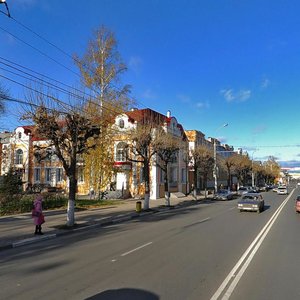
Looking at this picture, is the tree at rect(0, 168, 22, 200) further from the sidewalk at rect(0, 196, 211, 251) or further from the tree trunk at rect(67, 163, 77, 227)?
the tree trunk at rect(67, 163, 77, 227)

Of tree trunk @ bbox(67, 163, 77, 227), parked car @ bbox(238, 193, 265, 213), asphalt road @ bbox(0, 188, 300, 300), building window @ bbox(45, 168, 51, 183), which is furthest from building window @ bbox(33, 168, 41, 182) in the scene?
asphalt road @ bbox(0, 188, 300, 300)

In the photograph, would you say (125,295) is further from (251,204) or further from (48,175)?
(48,175)

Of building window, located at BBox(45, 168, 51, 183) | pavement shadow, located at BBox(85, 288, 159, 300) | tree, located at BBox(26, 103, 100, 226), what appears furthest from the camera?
building window, located at BBox(45, 168, 51, 183)

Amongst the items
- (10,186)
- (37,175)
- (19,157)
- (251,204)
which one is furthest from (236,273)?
(19,157)

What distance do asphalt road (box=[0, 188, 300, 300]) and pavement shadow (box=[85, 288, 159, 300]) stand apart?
0.02 metres

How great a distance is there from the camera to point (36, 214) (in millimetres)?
16125

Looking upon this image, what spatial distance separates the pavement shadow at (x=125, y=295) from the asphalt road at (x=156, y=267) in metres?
0.02

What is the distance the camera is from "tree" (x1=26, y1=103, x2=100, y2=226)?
1872 centimetres

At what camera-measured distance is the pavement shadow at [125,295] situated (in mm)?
6723

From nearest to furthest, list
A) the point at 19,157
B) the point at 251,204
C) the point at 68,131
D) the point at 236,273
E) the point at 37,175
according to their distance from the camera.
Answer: the point at 236,273 < the point at 68,131 < the point at 251,204 < the point at 37,175 < the point at 19,157

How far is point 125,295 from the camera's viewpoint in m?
6.91

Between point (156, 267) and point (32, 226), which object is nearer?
point (156, 267)

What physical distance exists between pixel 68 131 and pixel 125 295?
544 inches

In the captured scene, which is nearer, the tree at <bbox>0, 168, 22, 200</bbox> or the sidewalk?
the sidewalk
